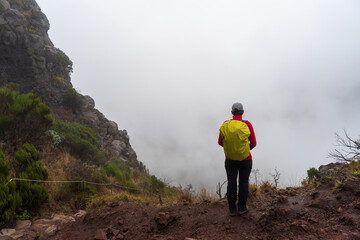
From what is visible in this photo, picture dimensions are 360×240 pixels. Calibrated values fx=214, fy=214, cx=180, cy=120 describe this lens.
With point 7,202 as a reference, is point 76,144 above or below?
above

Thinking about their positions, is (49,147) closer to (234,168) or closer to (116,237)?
(116,237)

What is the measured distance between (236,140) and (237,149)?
0.14 meters

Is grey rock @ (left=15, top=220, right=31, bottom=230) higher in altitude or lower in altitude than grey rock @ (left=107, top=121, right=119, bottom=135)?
lower

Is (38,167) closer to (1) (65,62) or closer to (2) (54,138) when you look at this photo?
(2) (54,138)

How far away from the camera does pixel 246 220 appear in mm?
3480

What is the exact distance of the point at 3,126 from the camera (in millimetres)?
7168

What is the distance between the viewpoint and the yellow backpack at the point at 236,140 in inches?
129

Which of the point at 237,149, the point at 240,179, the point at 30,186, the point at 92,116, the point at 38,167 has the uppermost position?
the point at 92,116

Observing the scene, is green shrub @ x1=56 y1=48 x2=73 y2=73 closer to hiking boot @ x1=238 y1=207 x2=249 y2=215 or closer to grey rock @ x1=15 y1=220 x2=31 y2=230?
grey rock @ x1=15 y1=220 x2=31 y2=230

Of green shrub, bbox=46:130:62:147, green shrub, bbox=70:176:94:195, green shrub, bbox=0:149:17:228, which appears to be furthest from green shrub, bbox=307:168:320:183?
green shrub, bbox=46:130:62:147

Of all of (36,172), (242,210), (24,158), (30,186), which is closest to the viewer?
(242,210)

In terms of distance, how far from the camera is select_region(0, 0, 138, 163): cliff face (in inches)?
645

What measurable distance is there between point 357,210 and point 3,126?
941 cm

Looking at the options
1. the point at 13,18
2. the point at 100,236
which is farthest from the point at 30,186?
the point at 13,18
